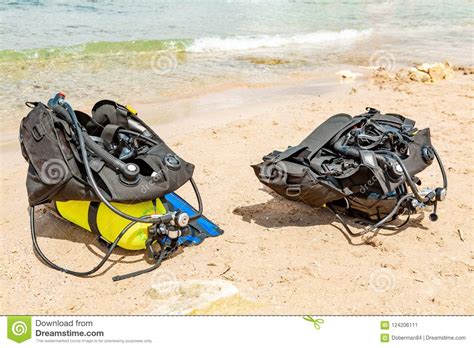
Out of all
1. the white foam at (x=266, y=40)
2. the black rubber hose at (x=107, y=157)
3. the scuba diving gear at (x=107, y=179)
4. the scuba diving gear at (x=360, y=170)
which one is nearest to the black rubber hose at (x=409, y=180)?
the scuba diving gear at (x=360, y=170)

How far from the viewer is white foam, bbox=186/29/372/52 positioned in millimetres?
13242

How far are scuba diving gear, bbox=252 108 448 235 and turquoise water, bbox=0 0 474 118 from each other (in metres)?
4.75

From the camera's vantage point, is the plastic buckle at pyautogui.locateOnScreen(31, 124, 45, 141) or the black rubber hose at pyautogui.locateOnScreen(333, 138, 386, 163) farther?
the black rubber hose at pyautogui.locateOnScreen(333, 138, 386, 163)

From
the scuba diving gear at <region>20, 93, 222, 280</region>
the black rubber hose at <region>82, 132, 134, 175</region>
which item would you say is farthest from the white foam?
the black rubber hose at <region>82, 132, 134, 175</region>

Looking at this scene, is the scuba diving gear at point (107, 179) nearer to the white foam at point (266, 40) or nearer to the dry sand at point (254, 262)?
the dry sand at point (254, 262)

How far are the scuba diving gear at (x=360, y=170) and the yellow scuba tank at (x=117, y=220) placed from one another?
2.95 feet

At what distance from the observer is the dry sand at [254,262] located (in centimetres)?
296

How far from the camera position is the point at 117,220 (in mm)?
3273

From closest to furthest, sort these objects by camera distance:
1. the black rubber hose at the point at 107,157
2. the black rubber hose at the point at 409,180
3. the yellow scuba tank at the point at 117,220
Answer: the black rubber hose at the point at 107,157, the yellow scuba tank at the point at 117,220, the black rubber hose at the point at 409,180

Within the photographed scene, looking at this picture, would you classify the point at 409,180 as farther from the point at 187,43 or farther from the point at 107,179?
the point at 187,43

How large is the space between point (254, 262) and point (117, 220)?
98 centimetres

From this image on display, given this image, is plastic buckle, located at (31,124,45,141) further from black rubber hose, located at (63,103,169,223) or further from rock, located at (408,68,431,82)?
rock, located at (408,68,431,82)

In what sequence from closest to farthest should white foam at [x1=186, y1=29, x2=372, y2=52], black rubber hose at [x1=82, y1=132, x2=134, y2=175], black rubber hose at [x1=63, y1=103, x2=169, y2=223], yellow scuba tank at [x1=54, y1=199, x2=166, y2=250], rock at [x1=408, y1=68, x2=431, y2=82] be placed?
black rubber hose at [x1=63, y1=103, x2=169, y2=223] < black rubber hose at [x1=82, y1=132, x2=134, y2=175] < yellow scuba tank at [x1=54, y1=199, x2=166, y2=250] < rock at [x1=408, y1=68, x2=431, y2=82] < white foam at [x1=186, y1=29, x2=372, y2=52]
